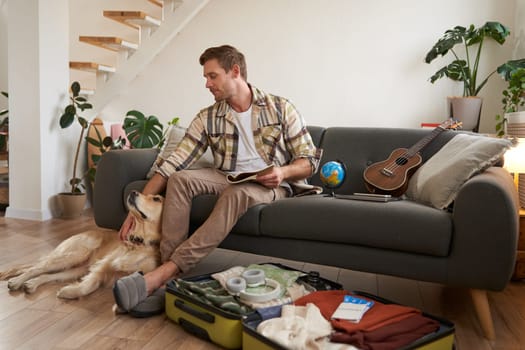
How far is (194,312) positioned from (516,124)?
86.2 inches

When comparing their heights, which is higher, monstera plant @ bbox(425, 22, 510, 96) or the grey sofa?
monstera plant @ bbox(425, 22, 510, 96)

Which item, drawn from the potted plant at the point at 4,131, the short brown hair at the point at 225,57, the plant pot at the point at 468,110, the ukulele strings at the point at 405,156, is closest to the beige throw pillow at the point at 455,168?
the ukulele strings at the point at 405,156

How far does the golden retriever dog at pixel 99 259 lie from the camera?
221cm

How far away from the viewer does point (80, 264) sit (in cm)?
242

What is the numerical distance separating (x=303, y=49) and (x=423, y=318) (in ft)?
10.9

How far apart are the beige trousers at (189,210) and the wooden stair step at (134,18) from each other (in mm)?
2603

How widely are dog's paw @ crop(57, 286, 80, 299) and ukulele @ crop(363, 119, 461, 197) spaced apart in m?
1.41

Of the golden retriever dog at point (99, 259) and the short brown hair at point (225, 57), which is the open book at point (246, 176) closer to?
the golden retriever dog at point (99, 259)

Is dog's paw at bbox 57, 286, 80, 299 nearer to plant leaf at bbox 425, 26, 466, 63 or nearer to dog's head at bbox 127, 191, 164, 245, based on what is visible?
dog's head at bbox 127, 191, 164, 245

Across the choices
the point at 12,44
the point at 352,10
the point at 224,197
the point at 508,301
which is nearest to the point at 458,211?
the point at 508,301

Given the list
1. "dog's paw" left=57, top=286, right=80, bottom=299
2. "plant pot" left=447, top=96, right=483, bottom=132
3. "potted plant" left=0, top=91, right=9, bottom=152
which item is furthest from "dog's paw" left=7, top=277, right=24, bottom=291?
"plant pot" left=447, top=96, right=483, bottom=132

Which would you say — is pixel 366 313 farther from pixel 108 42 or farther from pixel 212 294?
pixel 108 42

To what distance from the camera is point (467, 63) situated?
414 centimetres

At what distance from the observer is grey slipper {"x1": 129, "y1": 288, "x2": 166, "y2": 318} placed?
1973mm
